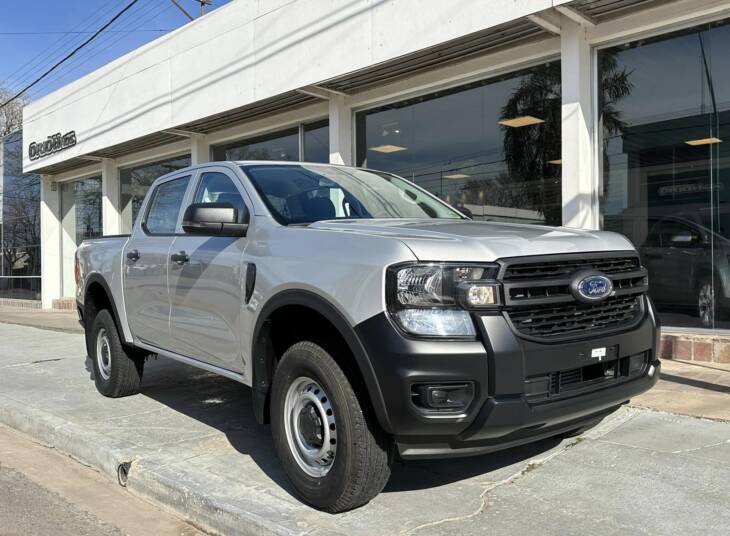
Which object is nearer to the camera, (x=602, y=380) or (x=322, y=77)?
(x=602, y=380)

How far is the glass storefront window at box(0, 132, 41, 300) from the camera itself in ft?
68.1

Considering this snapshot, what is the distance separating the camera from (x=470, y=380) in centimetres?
284

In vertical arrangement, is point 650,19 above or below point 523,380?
above

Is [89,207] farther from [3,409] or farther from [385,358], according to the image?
[385,358]

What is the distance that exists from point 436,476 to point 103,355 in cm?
374

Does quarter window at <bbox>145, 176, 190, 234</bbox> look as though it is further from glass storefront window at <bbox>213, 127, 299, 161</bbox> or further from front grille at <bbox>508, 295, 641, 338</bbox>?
glass storefront window at <bbox>213, 127, 299, 161</bbox>

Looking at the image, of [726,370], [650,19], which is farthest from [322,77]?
[726,370]

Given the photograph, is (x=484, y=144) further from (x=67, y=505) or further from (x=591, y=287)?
(x=67, y=505)

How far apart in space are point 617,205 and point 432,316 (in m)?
5.87

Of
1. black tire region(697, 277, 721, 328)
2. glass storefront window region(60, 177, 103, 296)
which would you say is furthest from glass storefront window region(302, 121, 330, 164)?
glass storefront window region(60, 177, 103, 296)

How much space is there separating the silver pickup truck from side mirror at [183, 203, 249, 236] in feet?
0.04

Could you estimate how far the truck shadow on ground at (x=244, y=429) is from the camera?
3893 millimetres

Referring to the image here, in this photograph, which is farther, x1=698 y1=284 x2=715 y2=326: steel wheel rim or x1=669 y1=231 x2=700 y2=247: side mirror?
x1=669 y1=231 x2=700 y2=247: side mirror

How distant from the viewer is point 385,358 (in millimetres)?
2873
